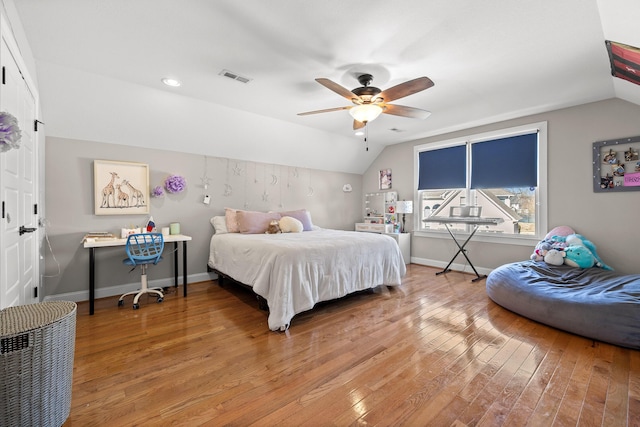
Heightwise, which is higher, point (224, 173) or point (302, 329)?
point (224, 173)

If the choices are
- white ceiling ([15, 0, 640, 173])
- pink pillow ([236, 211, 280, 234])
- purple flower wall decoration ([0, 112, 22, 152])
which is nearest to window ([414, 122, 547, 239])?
white ceiling ([15, 0, 640, 173])

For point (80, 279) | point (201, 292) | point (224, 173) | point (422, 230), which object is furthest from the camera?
point (422, 230)

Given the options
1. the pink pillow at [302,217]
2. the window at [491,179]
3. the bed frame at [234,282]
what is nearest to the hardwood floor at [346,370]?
the bed frame at [234,282]

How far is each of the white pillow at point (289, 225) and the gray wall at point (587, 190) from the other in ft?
10.2

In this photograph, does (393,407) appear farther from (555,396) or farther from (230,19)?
(230,19)

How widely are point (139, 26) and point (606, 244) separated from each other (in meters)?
5.43

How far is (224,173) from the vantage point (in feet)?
14.6

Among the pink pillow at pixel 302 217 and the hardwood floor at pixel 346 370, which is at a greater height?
the pink pillow at pixel 302 217

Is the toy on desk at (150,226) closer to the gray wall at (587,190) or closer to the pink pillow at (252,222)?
the pink pillow at (252,222)

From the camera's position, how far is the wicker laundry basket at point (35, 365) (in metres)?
1.18

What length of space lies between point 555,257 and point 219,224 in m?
4.52

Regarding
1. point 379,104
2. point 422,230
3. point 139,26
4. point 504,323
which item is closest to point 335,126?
point 379,104

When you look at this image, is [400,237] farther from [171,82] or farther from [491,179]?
[171,82]

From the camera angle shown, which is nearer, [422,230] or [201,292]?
[201,292]
